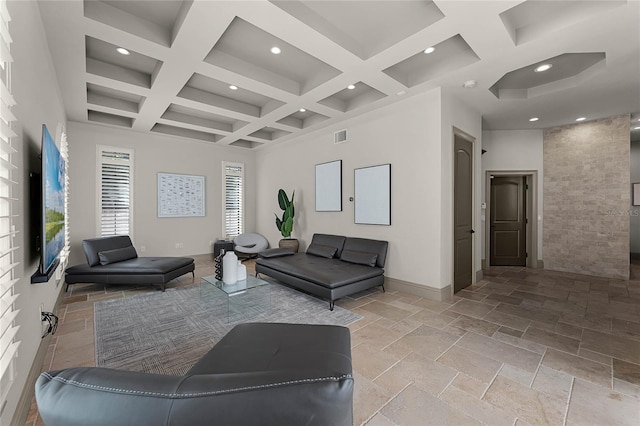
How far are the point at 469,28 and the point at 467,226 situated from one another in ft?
9.57

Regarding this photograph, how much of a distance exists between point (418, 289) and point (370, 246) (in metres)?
0.94

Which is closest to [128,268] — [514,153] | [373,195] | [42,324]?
[42,324]

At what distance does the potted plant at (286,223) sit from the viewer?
6.13 m

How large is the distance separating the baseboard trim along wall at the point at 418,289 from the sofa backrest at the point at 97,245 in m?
4.64

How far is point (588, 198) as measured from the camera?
5.16 metres

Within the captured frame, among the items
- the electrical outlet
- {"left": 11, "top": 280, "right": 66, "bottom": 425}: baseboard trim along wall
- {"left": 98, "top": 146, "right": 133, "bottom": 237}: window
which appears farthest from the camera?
{"left": 98, "top": 146, "right": 133, "bottom": 237}: window

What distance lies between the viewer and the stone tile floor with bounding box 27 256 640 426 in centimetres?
177

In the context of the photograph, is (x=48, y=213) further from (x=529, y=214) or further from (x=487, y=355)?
(x=529, y=214)

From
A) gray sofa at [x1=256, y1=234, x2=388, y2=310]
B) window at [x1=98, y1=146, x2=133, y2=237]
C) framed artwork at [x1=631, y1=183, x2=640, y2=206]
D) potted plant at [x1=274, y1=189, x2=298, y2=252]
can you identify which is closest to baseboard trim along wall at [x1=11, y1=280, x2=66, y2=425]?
gray sofa at [x1=256, y1=234, x2=388, y2=310]

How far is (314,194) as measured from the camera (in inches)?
231

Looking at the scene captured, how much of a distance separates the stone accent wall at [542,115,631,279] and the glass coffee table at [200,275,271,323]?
5762 millimetres

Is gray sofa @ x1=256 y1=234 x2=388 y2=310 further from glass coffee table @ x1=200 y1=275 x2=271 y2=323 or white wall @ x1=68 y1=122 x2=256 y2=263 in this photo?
white wall @ x1=68 y1=122 x2=256 y2=263

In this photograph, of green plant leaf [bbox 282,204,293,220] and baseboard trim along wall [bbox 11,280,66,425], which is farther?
green plant leaf [bbox 282,204,293,220]

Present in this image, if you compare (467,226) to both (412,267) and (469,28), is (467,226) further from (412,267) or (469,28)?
(469,28)
